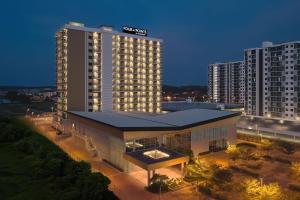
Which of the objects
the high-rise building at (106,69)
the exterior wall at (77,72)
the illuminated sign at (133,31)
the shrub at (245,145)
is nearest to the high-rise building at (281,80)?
the shrub at (245,145)

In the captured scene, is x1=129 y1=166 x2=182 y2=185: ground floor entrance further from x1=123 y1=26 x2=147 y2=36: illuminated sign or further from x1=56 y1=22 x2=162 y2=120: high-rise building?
x1=123 y1=26 x2=147 y2=36: illuminated sign

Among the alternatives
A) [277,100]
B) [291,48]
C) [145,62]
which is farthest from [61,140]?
[291,48]

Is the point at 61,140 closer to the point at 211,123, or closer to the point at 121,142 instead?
the point at 121,142

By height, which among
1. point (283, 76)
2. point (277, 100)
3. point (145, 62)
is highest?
point (145, 62)

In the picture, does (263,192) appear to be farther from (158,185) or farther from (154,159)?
(154,159)

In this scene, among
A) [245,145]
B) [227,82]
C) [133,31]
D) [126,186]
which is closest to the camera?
[126,186]

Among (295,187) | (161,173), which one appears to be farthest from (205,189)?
(295,187)
